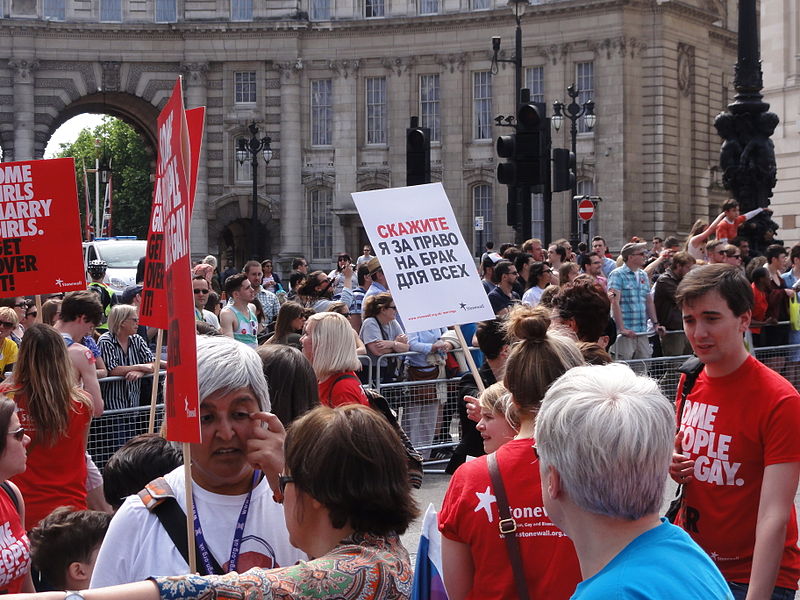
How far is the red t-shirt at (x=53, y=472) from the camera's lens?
596 cm

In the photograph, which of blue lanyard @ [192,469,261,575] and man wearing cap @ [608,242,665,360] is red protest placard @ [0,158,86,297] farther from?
man wearing cap @ [608,242,665,360]

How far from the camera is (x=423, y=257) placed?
761 cm

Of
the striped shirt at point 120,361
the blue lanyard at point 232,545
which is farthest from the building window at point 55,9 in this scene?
the blue lanyard at point 232,545

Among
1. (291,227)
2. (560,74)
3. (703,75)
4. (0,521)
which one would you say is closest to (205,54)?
(291,227)

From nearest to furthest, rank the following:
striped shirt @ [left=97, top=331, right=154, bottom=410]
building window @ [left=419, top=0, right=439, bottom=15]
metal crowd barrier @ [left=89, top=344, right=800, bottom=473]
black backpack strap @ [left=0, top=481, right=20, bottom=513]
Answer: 1. black backpack strap @ [left=0, top=481, right=20, bottom=513]
2. striped shirt @ [left=97, top=331, right=154, bottom=410]
3. metal crowd barrier @ [left=89, top=344, right=800, bottom=473]
4. building window @ [left=419, top=0, right=439, bottom=15]

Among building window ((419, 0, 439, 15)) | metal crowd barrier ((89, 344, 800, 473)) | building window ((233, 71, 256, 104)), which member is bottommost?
metal crowd barrier ((89, 344, 800, 473))

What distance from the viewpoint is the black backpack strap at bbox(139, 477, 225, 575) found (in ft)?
11.0

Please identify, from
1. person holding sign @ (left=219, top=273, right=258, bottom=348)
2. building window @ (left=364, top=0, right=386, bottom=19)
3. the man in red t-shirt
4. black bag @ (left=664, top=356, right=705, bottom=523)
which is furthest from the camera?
building window @ (left=364, top=0, right=386, bottom=19)

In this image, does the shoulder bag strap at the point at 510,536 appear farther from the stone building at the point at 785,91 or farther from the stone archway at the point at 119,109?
the stone archway at the point at 119,109

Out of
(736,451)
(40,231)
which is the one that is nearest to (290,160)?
(40,231)

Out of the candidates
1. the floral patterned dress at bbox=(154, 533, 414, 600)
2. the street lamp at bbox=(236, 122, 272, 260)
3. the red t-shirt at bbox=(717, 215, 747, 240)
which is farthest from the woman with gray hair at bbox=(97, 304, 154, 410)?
the street lamp at bbox=(236, 122, 272, 260)

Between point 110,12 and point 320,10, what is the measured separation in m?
8.60

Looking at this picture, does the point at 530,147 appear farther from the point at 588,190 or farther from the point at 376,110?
the point at 376,110

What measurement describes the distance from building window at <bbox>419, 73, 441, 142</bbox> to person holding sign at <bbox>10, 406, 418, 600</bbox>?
44.1 m
